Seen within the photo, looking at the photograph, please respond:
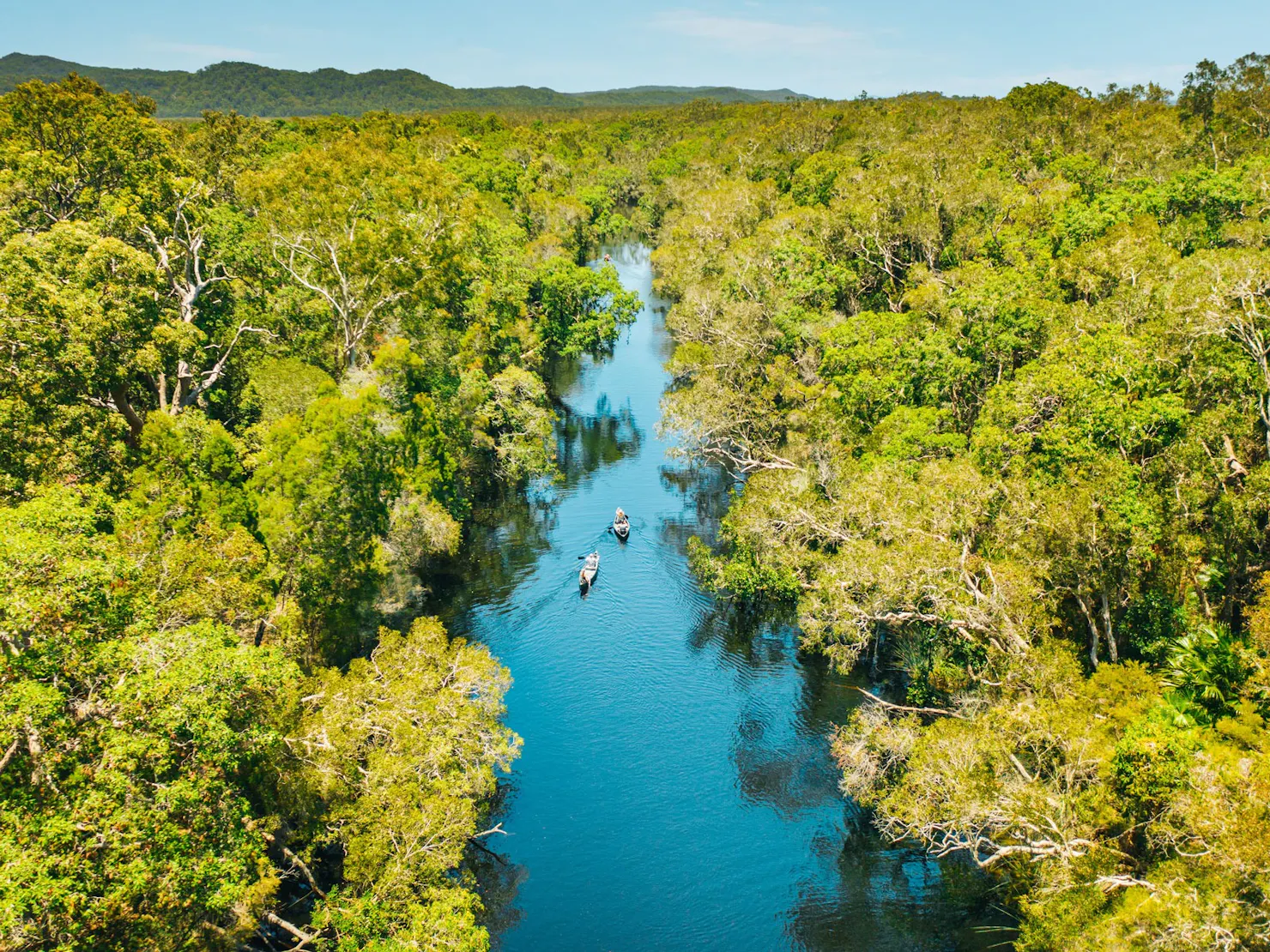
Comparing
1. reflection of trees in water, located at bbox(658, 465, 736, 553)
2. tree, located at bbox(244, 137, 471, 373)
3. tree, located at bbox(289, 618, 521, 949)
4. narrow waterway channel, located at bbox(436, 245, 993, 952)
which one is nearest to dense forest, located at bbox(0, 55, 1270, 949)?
tree, located at bbox(289, 618, 521, 949)

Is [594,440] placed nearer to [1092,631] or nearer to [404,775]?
[1092,631]

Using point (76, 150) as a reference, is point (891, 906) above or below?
below

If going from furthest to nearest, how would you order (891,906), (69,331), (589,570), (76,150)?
(589,570) < (76,150) < (69,331) < (891,906)

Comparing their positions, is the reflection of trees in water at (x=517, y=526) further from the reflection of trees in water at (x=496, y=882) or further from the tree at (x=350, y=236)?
the reflection of trees in water at (x=496, y=882)

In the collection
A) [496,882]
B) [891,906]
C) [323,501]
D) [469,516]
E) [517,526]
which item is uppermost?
[323,501]

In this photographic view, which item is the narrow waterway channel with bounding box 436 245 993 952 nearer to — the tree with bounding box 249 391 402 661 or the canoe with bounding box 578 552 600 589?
the canoe with bounding box 578 552 600 589

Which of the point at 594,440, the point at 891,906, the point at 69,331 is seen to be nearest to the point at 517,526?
the point at 594,440

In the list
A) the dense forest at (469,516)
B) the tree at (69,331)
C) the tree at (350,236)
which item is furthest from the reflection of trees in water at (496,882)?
the tree at (350,236)
